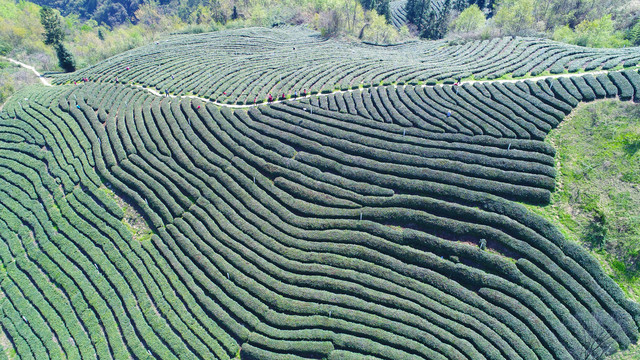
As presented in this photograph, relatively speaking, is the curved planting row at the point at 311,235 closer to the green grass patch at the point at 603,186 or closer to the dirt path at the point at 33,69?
the green grass patch at the point at 603,186

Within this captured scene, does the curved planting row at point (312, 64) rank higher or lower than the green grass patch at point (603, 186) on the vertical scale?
higher

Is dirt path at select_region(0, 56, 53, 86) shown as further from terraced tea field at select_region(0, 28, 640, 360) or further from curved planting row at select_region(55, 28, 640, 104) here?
terraced tea field at select_region(0, 28, 640, 360)

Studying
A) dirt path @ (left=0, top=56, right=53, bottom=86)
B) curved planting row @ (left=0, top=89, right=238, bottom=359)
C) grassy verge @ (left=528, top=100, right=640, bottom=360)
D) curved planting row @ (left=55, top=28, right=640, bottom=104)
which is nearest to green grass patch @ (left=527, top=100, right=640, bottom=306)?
grassy verge @ (left=528, top=100, right=640, bottom=360)

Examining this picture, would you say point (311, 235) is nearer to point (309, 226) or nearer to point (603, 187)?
point (309, 226)

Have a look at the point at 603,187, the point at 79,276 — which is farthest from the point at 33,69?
the point at 603,187

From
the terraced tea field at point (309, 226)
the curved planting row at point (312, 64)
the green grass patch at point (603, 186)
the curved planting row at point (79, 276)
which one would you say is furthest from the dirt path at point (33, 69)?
the green grass patch at point (603, 186)

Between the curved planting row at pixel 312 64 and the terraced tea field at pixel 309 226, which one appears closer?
the terraced tea field at pixel 309 226

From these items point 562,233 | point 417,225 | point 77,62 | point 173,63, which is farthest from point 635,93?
point 77,62
